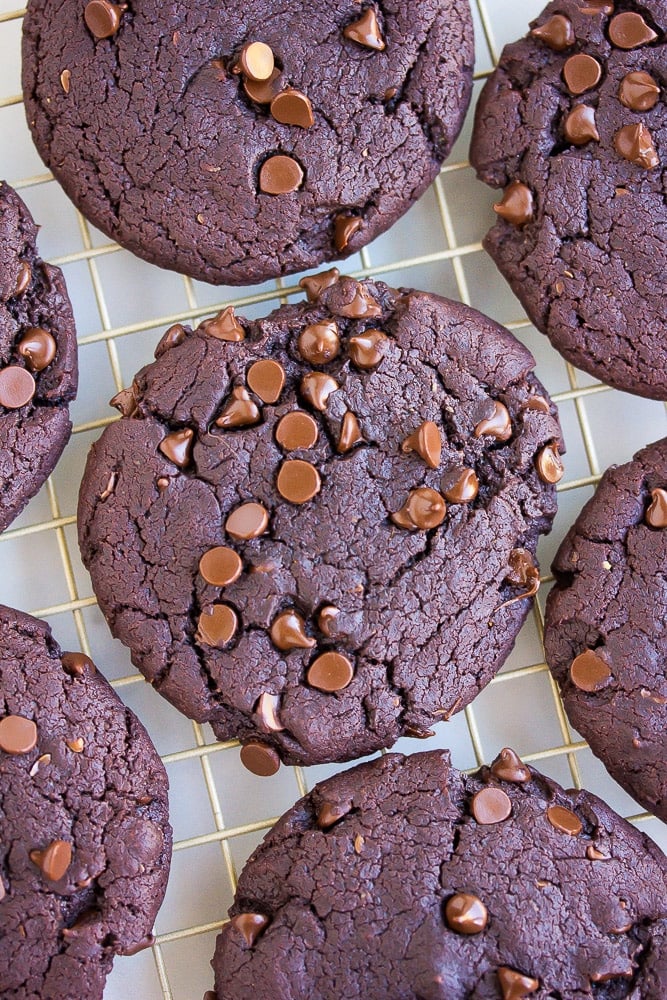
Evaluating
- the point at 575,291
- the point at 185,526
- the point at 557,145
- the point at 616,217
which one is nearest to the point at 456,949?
the point at 185,526

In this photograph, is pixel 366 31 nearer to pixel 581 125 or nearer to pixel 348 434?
pixel 581 125

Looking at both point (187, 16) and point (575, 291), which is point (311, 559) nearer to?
point (575, 291)

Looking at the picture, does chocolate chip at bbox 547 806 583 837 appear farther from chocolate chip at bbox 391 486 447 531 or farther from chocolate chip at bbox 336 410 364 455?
chocolate chip at bbox 336 410 364 455

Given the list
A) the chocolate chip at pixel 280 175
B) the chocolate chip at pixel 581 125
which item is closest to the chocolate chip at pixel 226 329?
the chocolate chip at pixel 280 175

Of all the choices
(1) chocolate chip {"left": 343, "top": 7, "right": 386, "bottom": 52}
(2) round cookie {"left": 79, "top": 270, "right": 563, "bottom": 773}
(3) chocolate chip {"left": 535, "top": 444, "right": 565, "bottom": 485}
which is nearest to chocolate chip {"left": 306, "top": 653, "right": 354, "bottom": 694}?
(2) round cookie {"left": 79, "top": 270, "right": 563, "bottom": 773}

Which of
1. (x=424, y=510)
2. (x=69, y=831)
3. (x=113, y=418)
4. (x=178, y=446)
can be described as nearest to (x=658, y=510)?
(x=424, y=510)

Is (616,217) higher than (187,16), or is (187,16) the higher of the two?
(187,16)

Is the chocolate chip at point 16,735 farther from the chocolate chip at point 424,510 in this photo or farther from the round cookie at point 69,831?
the chocolate chip at point 424,510
